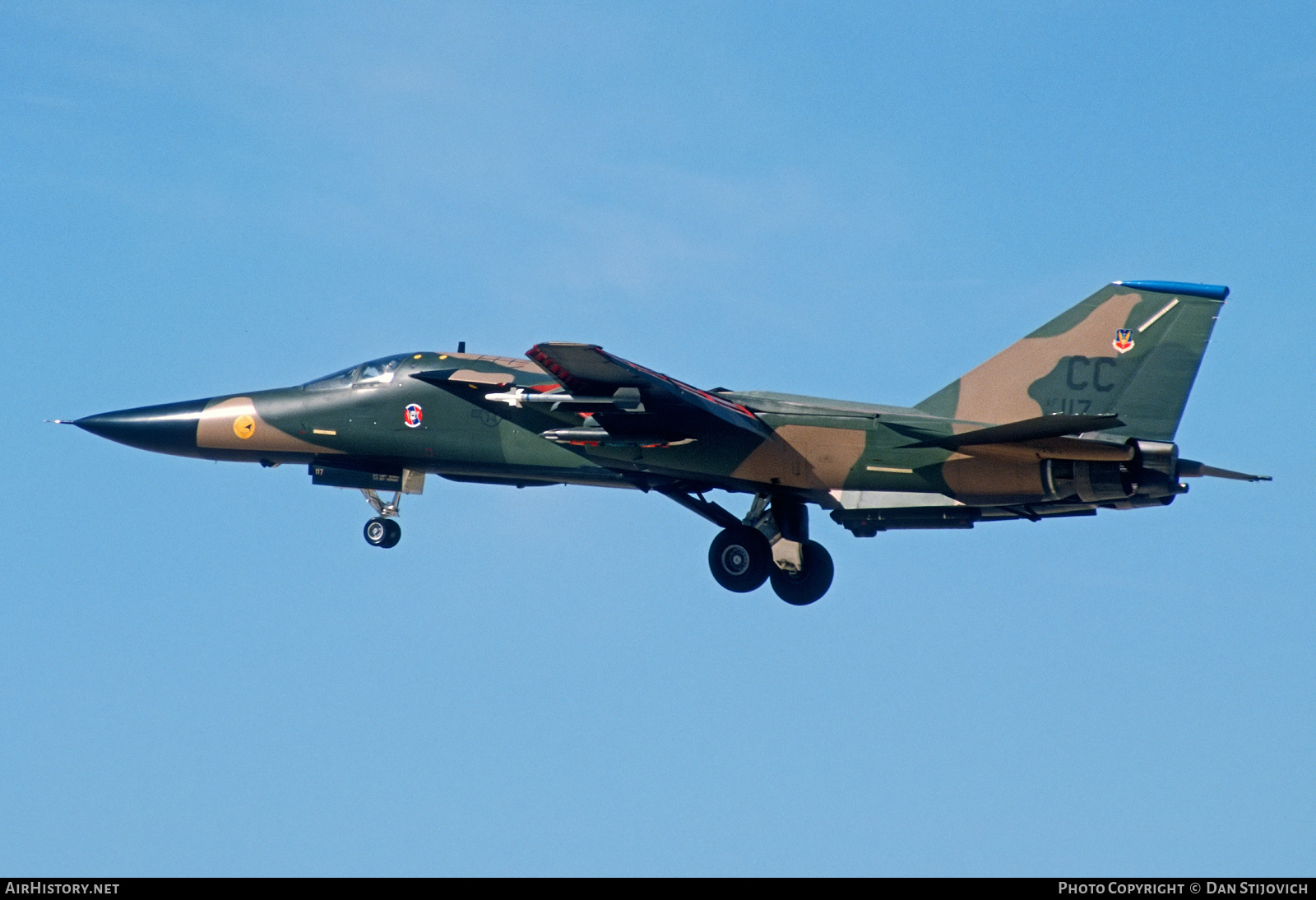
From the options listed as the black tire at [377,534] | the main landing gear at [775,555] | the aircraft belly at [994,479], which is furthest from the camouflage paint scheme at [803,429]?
the black tire at [377,534]

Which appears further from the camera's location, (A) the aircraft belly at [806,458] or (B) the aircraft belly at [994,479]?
(A) the aircraft belly at [806,458]

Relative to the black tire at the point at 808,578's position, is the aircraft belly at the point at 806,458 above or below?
above

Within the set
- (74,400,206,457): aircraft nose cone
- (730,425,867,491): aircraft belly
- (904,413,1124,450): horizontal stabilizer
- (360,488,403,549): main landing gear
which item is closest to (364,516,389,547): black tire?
(360,488,403,549): main landing gear

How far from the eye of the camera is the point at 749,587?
23.3 metres

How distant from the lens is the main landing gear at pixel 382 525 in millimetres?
24422

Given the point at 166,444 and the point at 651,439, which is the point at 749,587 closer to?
the point at 651,439

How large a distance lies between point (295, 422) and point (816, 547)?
8.24 metres

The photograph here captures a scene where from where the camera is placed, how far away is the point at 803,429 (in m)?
22.5

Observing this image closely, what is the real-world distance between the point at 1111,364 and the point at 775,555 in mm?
5845

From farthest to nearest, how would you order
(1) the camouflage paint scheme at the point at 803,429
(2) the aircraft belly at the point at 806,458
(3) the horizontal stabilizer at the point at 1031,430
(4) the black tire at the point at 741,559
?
(4) the black tire at the point at 741,559 < (2) the aircraft belly at the point at 806,458 < (1) the camouflage paint scheme at the point at 803,429 < (3) the horizontal stabilizer at the point at 1031,430

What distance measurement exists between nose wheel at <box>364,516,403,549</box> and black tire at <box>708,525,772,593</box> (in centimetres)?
492

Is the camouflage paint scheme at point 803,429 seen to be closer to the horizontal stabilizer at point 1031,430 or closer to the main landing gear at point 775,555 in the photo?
the horizontal stabilizer at point 1031,430

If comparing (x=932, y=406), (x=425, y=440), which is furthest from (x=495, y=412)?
(x=932, y=406)

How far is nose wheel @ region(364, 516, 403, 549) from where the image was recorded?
24.4 metres
